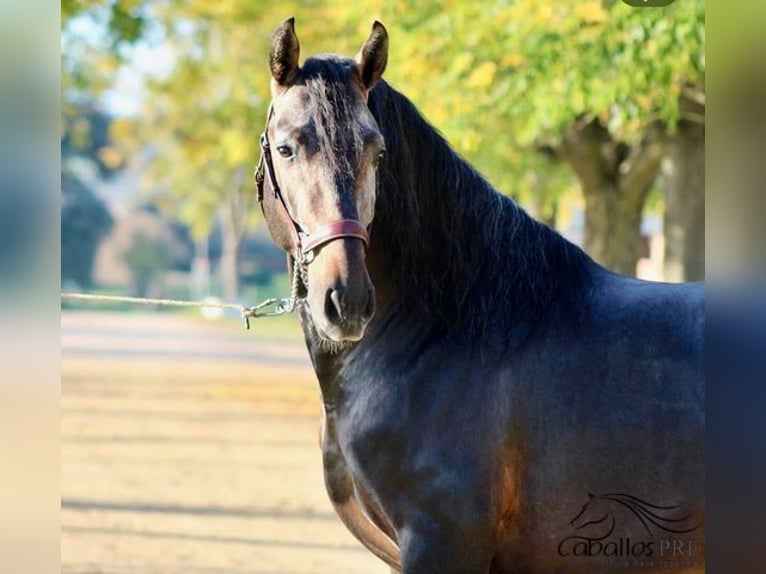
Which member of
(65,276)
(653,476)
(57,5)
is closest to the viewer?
(57,5)

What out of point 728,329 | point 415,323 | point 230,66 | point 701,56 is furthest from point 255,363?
point 728,329

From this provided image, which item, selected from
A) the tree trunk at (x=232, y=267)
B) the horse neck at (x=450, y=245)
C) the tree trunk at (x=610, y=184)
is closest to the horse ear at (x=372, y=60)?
the horse neck at (x=450, y=245)

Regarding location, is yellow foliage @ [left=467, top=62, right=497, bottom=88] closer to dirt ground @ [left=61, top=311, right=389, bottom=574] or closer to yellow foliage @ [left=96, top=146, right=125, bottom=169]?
dirt ground @ [left=61, top=311, right=389, bottom=574]

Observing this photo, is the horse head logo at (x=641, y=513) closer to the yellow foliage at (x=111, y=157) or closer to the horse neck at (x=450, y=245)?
the horse neck at (x=450, y=245)

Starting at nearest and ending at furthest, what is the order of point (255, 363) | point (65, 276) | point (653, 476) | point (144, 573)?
point (653, 476) < point (144, 573) < point (255, 363) < point (65, 276)

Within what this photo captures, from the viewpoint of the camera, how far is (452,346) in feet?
10.3

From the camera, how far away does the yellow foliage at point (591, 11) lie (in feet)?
28.6

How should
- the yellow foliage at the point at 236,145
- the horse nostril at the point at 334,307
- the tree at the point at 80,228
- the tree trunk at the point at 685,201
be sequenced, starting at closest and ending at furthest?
the horse nostril at the point at 334,307, the tree trunk at the point at 685,201, the yellow foliage at the point at 236,145, the tree at the point at 80,228

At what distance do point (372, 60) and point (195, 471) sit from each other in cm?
919

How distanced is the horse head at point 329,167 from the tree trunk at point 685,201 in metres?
10.5

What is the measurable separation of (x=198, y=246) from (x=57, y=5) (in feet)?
198

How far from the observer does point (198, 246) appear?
201 feet

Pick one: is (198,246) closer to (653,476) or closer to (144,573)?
(144,573)

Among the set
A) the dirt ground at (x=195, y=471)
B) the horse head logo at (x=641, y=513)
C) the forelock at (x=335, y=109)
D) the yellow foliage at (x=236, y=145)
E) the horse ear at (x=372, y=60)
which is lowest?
the dirt ground at (x=195, y=471)
